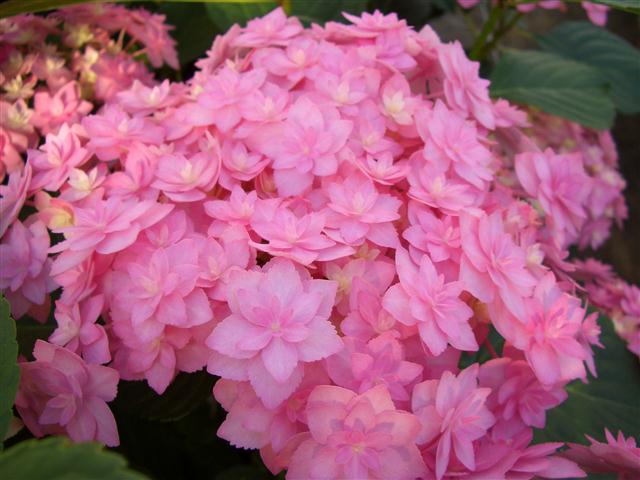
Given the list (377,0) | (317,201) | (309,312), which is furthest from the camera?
(377,0)

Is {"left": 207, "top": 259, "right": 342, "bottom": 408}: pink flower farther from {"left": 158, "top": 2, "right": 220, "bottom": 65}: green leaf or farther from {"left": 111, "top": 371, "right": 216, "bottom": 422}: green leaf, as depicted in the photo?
{"left": 158, "top": 2, "right": 220, "bottom": 65}: green leaf

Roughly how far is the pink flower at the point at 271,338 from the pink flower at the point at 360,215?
7 centimetres

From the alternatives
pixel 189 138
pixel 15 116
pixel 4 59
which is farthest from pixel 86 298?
pixel 4 59

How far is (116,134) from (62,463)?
383 millimetres

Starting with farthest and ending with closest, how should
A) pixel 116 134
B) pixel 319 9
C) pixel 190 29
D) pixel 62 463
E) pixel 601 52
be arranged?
pixel 601 52
pixel 190 29
pixel 319 9
pixel 116 134
pixel 62 463

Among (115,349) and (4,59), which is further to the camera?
(4,59)

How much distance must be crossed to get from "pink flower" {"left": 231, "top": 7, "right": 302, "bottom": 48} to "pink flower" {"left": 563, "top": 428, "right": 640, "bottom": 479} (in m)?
0.49

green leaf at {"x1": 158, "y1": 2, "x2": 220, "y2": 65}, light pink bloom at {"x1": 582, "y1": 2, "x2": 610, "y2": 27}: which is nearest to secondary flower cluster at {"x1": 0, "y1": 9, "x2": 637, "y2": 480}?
green leaf at {"x1": 158, "y1": 2, "x2": 220, "y2": 65}

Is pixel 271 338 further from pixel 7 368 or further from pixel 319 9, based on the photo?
pixel 319 9

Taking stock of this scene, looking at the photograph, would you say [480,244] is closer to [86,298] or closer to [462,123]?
[462,123]

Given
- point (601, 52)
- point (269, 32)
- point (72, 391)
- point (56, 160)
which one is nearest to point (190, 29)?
point (269, 32)

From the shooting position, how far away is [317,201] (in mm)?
561

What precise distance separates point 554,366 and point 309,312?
207 millimetres

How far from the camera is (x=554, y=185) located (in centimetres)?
67
